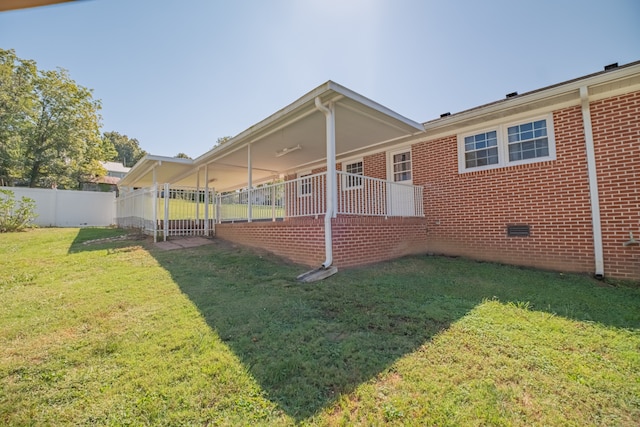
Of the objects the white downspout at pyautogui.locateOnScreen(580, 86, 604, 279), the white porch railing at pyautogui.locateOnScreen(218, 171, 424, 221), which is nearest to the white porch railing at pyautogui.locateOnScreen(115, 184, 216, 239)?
the white porch railing at pyautogui.locateOnScreen(218, 171, 424, 221)

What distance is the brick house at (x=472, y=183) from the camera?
5.31 m

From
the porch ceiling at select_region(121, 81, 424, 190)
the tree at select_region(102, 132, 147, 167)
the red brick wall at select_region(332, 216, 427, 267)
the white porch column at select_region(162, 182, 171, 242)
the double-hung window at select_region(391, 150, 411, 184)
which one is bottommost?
the red brick wall at select_region(332, 216, 427, 267)

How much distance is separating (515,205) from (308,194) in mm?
5144

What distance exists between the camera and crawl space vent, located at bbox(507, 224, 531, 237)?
634 centimetres

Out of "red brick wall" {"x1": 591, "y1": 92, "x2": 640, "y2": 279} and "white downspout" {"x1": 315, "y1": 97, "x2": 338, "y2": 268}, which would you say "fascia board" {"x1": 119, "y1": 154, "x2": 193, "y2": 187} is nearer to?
"white downspout" {"x1": 315, "y1": 97, "x2": 338, "y2": 268}

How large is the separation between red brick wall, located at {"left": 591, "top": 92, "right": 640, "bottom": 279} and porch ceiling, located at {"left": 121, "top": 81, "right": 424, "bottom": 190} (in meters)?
3.40

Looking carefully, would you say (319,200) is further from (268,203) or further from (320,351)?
(320,351)

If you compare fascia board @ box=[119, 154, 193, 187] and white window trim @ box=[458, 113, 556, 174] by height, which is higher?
fascia board @ box=[119, 154, 193, 187]

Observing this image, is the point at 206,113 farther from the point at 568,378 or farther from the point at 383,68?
the point at 568,378

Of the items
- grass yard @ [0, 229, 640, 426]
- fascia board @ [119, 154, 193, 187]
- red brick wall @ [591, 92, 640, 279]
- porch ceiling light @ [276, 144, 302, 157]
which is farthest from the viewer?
fascia board @ [119, 154, 193, 187]

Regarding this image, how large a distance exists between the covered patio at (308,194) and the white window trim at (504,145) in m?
1.28

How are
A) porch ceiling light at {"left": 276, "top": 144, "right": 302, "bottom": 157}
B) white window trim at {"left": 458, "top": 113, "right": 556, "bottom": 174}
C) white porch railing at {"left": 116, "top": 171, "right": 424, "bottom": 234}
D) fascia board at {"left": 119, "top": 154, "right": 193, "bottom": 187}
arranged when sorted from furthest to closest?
fascia board at {"left": 119, "top": 154, "right": 193, "bottom": 187}, porch ceiling light at {"left": 276, "top": 144, "right": 302, "bottom": 157}, white porch railing at {"left": 116, "top": 171, "right": 424, "bottom": 234}, white window trim at {"left": 458, "top": 113, "right": 556, "bottom": 174}

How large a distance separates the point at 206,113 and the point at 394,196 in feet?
31.3

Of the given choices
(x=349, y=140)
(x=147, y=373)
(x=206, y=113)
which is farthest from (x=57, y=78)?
(x=147, y=373)
